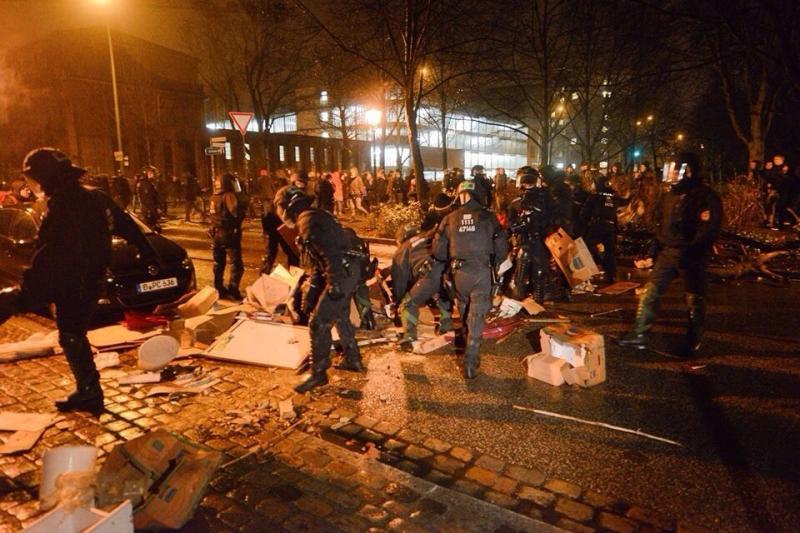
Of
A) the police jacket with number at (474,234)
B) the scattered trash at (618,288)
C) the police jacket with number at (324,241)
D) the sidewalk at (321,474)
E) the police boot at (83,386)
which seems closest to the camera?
the sidewalk at (321,474)

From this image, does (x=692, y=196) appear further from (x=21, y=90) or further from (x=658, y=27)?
(x=21, y=90)

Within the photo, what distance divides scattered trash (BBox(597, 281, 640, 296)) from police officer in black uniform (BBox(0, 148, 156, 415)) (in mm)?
7303

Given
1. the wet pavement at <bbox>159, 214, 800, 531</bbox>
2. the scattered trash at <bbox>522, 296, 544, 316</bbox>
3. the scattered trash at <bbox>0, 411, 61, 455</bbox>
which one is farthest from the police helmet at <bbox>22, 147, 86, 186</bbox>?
the scattered trash at <bbox>522, 296, 544, 316</bbox>

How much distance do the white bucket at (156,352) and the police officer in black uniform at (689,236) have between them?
16.8ft

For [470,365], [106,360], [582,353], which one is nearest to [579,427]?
[582,353]

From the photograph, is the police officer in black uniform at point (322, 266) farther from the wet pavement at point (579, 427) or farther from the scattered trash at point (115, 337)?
the scattered trash at point (115, 337)

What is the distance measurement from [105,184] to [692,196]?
15138mm

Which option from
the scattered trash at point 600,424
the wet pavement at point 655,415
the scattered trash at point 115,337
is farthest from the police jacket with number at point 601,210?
the scattered trash at point 115,337

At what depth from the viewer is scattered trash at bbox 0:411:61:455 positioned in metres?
4.17

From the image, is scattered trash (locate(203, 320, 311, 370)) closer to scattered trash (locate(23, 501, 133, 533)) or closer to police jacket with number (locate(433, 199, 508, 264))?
police jacket with number (locate(433, 199, 508, 264))

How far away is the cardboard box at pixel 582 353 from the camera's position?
5.16 meters

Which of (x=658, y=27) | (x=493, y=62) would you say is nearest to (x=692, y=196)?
(x=658, y=27)

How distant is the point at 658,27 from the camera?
13875mm

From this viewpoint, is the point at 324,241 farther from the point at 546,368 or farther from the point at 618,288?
the point at 618,288
